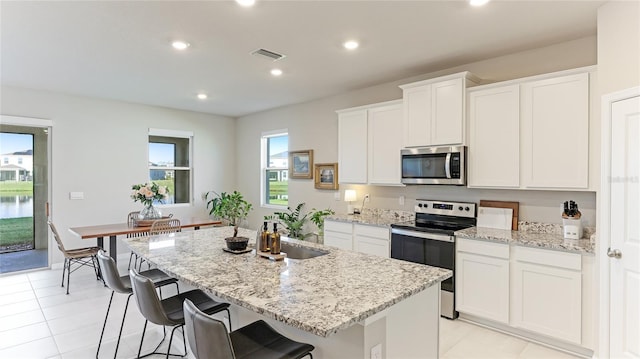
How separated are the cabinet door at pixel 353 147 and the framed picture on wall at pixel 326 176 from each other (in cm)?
44

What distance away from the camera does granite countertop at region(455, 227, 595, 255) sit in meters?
2.69

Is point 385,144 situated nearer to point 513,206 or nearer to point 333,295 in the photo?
point 513,206

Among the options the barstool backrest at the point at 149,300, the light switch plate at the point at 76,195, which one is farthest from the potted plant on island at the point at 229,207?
the barstool backrest at the point at 149,300

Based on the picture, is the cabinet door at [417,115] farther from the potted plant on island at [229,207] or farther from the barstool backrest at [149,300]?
the potted plant on island at [229,207]

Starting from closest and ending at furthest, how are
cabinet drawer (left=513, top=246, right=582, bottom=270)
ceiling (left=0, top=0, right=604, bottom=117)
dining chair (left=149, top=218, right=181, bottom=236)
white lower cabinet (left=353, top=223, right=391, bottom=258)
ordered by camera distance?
ceiling (left=0, top=0, right=604, bottom=117), cabinet drawer (left=513, top=246, right=582, bottom=270), white lower cabinet (left=353, top=223, right=391, bottom=258), dining chair (left=149, top=218, right=181, bottom=236)

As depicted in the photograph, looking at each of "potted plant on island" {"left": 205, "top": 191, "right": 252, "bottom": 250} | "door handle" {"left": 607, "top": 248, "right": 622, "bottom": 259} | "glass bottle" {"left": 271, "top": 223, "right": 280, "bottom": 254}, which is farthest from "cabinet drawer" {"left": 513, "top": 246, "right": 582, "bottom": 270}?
"potted plant on island" {"left": 205, "top": 191, "right": 252, "bottom": 250}

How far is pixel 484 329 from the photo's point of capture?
3201mm

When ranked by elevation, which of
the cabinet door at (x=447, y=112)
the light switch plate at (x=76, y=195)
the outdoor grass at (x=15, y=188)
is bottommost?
the light switch plate at (x=76, y=195)

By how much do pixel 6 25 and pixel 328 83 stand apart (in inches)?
125

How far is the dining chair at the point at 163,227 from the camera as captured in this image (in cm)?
461

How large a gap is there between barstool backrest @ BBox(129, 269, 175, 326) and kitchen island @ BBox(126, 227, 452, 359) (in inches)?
6.3

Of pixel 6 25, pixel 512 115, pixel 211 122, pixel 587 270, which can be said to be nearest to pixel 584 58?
pixel 512 115

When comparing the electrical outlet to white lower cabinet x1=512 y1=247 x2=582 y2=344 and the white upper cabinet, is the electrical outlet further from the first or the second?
the white upper cabinet

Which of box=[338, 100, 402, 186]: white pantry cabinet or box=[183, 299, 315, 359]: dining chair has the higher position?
box=[338, 100, 402, 186]: white pantry cabinet
